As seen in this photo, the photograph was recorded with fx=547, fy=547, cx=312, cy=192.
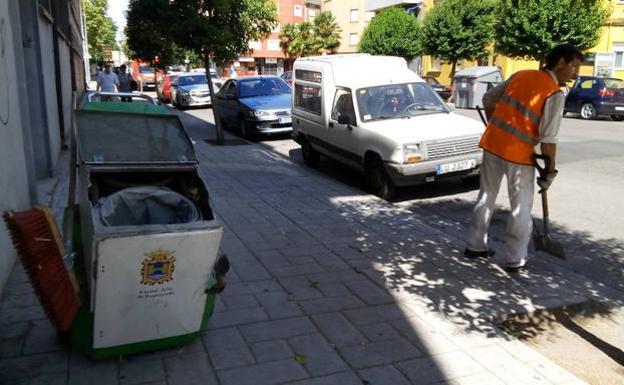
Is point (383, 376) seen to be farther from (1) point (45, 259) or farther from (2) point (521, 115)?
(2) point (521, 115)

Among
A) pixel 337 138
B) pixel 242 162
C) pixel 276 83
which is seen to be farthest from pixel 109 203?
pixel 276 83

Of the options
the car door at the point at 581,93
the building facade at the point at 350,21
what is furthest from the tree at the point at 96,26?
the car door at the point at 581,93

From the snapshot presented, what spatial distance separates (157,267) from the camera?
2945mm

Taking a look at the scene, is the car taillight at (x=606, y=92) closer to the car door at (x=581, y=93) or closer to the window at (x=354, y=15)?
the car door at (x=581, y=93)

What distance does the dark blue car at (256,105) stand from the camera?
13.9 m

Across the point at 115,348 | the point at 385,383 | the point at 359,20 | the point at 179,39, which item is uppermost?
the point at 359,20

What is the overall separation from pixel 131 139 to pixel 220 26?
30.0 ft

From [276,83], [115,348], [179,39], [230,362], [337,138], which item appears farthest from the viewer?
[276,83]

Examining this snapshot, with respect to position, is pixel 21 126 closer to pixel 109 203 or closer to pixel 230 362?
pixel 109 203

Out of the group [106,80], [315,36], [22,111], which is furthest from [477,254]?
[315,36]

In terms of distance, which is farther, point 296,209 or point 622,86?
point 622,86

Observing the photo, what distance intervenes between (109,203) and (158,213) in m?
0.31

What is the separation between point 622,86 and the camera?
1958 centimetres

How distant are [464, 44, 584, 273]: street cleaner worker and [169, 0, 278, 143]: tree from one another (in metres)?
8.22
